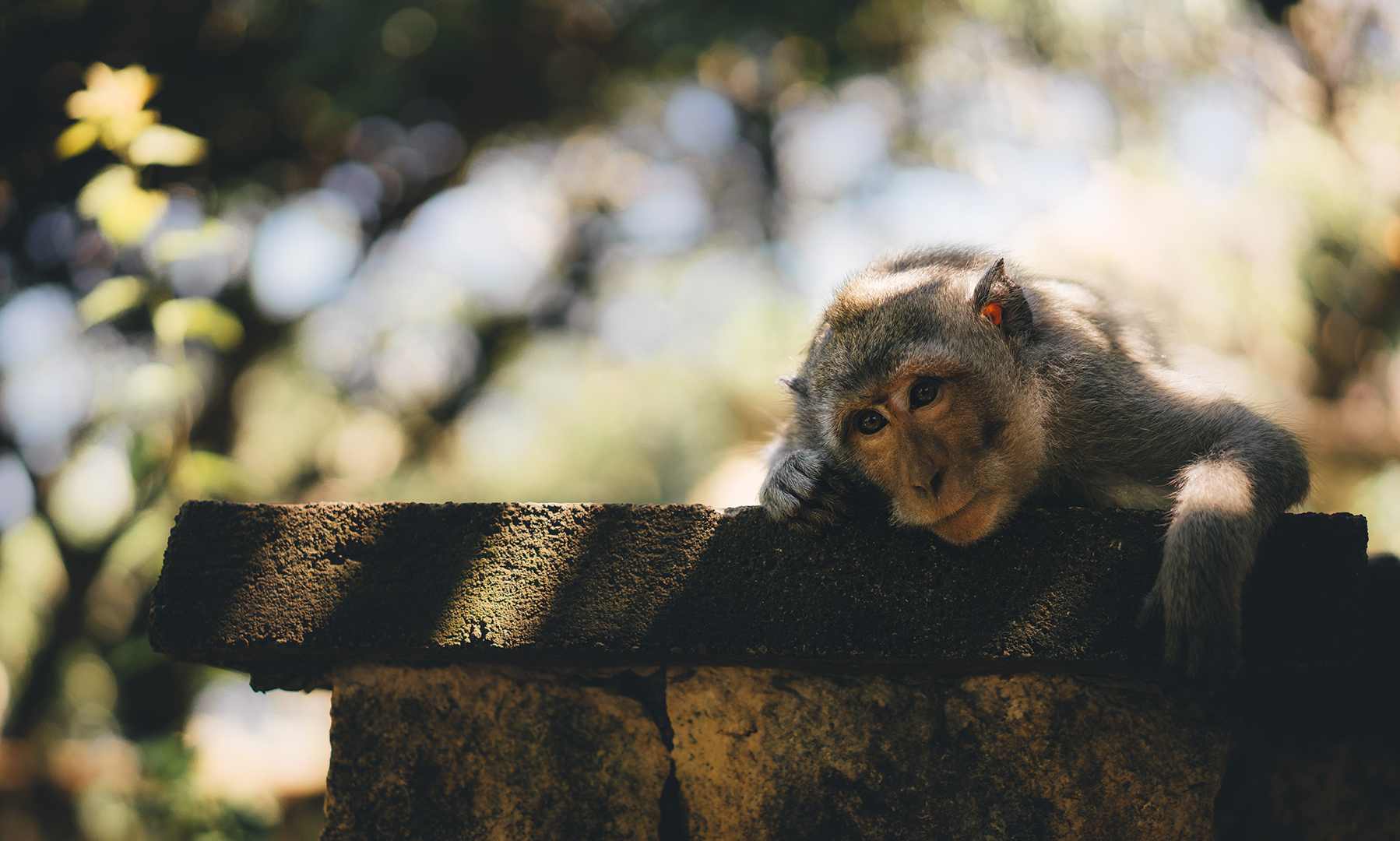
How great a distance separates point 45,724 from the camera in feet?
23.1

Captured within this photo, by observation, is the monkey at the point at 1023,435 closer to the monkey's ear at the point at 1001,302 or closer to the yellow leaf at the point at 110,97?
the monkey's ear at the point at 1001,302

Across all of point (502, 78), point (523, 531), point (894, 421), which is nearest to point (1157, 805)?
point (894, 421)

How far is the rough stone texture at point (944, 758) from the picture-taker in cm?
195

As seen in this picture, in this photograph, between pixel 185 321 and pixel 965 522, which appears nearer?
pixel 965 522

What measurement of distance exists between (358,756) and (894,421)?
1.25 m

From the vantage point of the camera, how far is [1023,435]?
2.26 meters

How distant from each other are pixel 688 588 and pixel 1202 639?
2.88 feet

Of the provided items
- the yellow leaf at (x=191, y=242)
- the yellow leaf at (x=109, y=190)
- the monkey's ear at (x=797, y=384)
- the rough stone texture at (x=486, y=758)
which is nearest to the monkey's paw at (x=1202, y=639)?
the rough stone texture at (x=486, y=758)

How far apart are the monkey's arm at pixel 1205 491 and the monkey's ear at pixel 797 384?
2.35ft

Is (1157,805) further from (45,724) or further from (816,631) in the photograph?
(45,724)

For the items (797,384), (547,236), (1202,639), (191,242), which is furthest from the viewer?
(547,236)

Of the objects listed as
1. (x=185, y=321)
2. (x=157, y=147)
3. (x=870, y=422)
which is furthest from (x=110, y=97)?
(x=870, y=422)

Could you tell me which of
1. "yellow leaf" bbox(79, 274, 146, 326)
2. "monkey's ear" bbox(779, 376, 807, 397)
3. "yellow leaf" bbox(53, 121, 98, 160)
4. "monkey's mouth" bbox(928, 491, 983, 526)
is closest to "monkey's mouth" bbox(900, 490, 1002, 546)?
"monkey's mouth" bbox(928, 491, 983, 526)

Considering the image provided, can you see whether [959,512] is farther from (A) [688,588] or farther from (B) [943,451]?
(A) [688,588]
